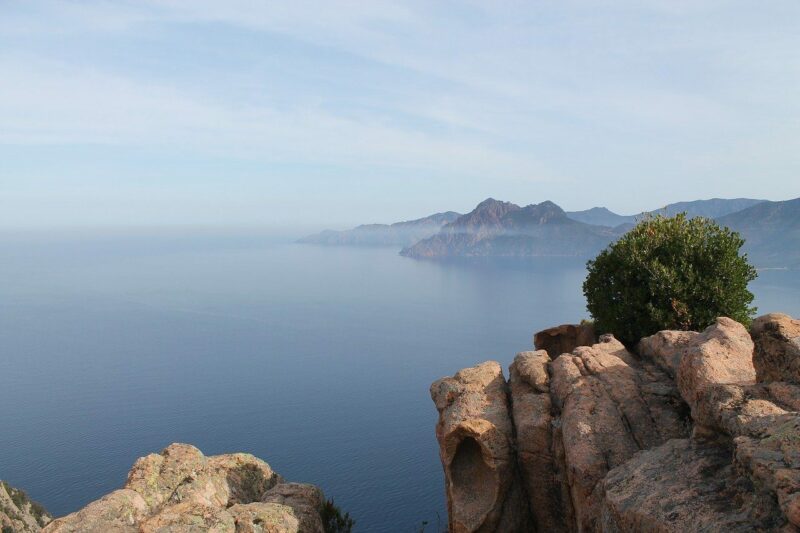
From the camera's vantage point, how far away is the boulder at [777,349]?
17219 millimetres

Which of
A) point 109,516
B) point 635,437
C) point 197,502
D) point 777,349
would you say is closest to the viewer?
point 777,349

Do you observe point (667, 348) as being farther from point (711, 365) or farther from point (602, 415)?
point (711, 365)

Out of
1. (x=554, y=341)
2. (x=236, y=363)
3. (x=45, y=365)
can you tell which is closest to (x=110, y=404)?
(x=236, y=363)

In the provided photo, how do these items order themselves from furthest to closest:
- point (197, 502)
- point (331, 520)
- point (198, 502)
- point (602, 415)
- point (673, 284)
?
point (673, 284) < point (331, 520) < point (198, 502) < point (602, 415) < point (197, 502)

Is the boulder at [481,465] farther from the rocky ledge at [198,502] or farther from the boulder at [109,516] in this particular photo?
the boulder at [109,516]

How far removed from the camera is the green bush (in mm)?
Result: 35438

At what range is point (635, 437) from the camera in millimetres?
20812

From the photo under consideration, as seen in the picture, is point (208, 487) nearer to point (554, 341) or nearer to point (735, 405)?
point (735, 405)

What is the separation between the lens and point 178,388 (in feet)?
538

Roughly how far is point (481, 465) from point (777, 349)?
12149 millimetres

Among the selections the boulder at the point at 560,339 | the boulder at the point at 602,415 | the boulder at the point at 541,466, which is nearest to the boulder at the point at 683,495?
the boulder at the point at 602,415

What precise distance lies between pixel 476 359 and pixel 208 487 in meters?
167

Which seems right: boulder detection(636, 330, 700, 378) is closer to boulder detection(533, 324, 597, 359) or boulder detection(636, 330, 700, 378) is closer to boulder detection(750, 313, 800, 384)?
boulder detection(750, 313, 800, 384)

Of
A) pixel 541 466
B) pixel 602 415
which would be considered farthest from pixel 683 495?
pixel 541 466
